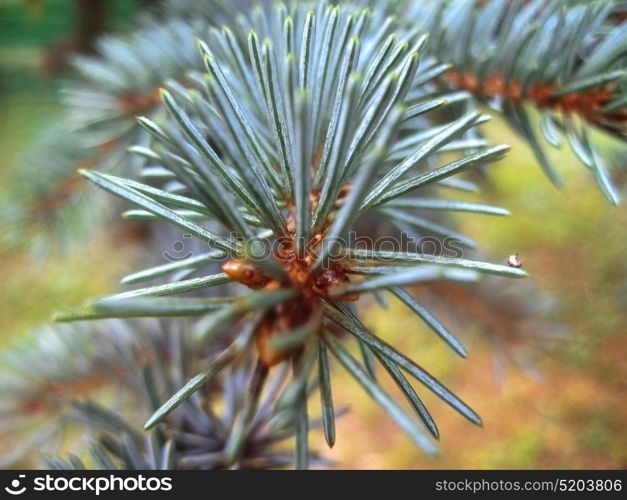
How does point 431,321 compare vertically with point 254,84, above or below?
below

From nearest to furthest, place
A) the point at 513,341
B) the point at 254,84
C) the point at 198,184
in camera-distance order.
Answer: the point at 198,184, the point at 254,84, the point at 513,341

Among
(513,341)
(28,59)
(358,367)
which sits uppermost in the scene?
(28,59)

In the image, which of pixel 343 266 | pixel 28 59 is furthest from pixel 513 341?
pixel 28 59

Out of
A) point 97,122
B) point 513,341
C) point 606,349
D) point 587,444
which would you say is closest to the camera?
point 97,122

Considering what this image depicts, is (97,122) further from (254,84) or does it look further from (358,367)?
(358,367)

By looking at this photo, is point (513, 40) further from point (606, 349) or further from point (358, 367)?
point (606, 349)

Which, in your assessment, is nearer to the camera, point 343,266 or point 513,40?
point 343,266
